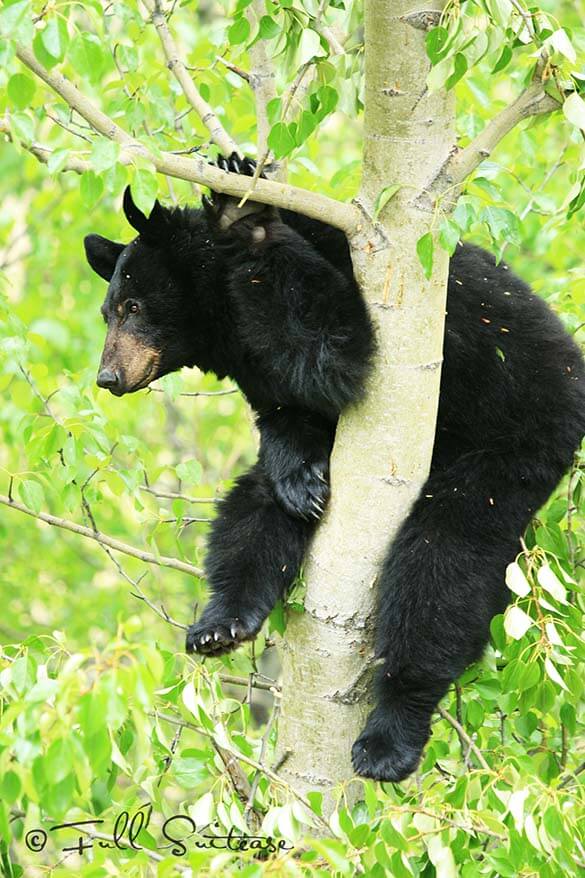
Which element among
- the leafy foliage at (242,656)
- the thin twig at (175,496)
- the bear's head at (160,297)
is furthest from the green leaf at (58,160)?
the bear's head at (160,297)

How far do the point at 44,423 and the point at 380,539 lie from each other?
4.85ft

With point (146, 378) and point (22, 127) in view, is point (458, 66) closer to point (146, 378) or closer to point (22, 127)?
point (22, 127)

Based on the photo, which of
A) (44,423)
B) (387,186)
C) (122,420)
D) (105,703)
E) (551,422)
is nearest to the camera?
(105,703)

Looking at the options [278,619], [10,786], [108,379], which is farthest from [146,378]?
[10,786]

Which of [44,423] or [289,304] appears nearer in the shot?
[289,304]

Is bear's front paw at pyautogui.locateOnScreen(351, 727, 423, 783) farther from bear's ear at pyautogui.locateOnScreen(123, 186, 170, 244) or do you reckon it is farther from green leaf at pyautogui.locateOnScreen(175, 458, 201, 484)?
bear's ear at pyautogui.locateOnScreen(123, 186, 170, 244)

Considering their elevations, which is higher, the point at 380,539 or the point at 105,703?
the point at 105,703

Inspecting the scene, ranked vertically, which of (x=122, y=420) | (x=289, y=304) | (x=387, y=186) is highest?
(x=387, y=186)

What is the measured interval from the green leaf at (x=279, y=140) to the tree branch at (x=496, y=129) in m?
0.42

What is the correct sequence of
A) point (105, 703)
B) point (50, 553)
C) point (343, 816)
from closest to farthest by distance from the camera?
point (105, 703) → point (343, 816) → point (50, 553)

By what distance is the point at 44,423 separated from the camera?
13.9 ft

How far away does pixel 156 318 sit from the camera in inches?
173

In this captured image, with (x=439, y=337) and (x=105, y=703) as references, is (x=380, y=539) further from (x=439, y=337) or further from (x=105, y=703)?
(x=105, y=703)

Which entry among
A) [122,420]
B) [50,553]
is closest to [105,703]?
[122,420]
